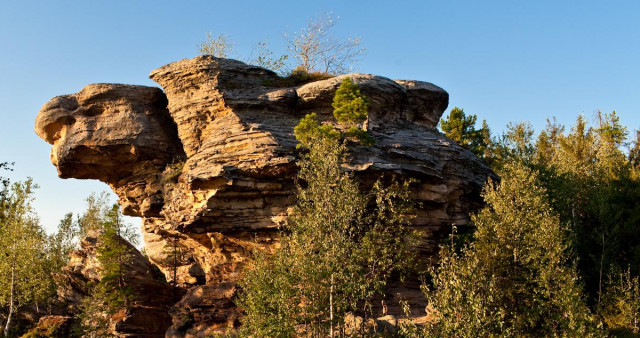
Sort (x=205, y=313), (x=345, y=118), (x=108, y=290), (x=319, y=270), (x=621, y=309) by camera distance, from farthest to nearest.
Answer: (x=108, y=290) → (x=345, y=118) → (x=205, y=313) → (x=621, y=309) → (x=319, y=270)

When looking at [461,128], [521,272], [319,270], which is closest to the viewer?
[319,270]

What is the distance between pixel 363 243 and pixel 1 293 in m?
32.0

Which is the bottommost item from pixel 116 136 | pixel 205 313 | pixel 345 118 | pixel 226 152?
pixel 205 313

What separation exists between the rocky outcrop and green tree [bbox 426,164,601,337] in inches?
992

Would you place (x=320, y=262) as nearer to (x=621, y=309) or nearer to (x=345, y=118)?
(x=345, y=118)

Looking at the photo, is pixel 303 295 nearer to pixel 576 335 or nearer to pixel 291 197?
pixel 291 197

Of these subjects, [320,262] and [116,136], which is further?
[116,136]

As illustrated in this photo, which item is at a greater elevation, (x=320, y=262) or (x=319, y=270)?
(x=320, y=262)

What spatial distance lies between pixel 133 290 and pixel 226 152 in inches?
608

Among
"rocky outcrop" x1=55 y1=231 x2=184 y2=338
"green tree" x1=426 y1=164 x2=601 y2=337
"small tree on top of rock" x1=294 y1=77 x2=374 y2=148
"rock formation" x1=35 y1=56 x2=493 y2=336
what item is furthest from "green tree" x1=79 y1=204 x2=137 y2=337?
"green tree" x1=426 y1=164 x2=601 y2=337

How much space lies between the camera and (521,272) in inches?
1110

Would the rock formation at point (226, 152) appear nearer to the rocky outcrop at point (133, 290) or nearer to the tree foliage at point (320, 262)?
the tree foliage at point (320, 262)

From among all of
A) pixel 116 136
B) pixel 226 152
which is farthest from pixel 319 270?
pixel 116 136

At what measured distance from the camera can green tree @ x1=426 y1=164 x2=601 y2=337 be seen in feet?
76.8
